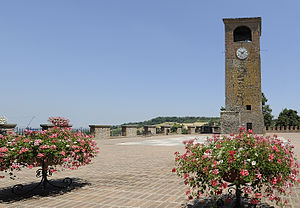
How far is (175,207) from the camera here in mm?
4059

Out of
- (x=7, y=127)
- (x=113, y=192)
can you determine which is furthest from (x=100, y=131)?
(x=113, y=192)

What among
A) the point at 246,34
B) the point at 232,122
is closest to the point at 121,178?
the point at 232,122

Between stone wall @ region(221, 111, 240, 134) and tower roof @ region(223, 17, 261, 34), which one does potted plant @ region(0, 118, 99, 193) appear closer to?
stone wall @ region(221, 111, 240, 134)

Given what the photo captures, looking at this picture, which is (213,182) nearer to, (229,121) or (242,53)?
(229,121)

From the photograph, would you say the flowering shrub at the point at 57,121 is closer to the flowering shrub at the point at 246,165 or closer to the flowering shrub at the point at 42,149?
the flowering shrub at the point at 42,149

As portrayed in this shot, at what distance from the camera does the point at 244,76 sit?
3575 centimetres

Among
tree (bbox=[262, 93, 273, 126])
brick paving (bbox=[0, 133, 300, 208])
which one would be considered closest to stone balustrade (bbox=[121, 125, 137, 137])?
brick paving (bbox=[0, 133, 300, 208])

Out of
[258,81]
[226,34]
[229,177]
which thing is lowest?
[229,177]

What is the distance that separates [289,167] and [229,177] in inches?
Result: 33.7

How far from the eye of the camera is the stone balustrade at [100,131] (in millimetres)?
21183

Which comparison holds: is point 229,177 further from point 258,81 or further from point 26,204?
point 258,81

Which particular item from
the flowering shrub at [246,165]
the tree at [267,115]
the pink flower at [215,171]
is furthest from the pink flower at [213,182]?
the tree at [267,115]

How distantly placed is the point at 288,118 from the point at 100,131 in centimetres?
4711

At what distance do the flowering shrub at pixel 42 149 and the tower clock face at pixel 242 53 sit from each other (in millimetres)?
35371
